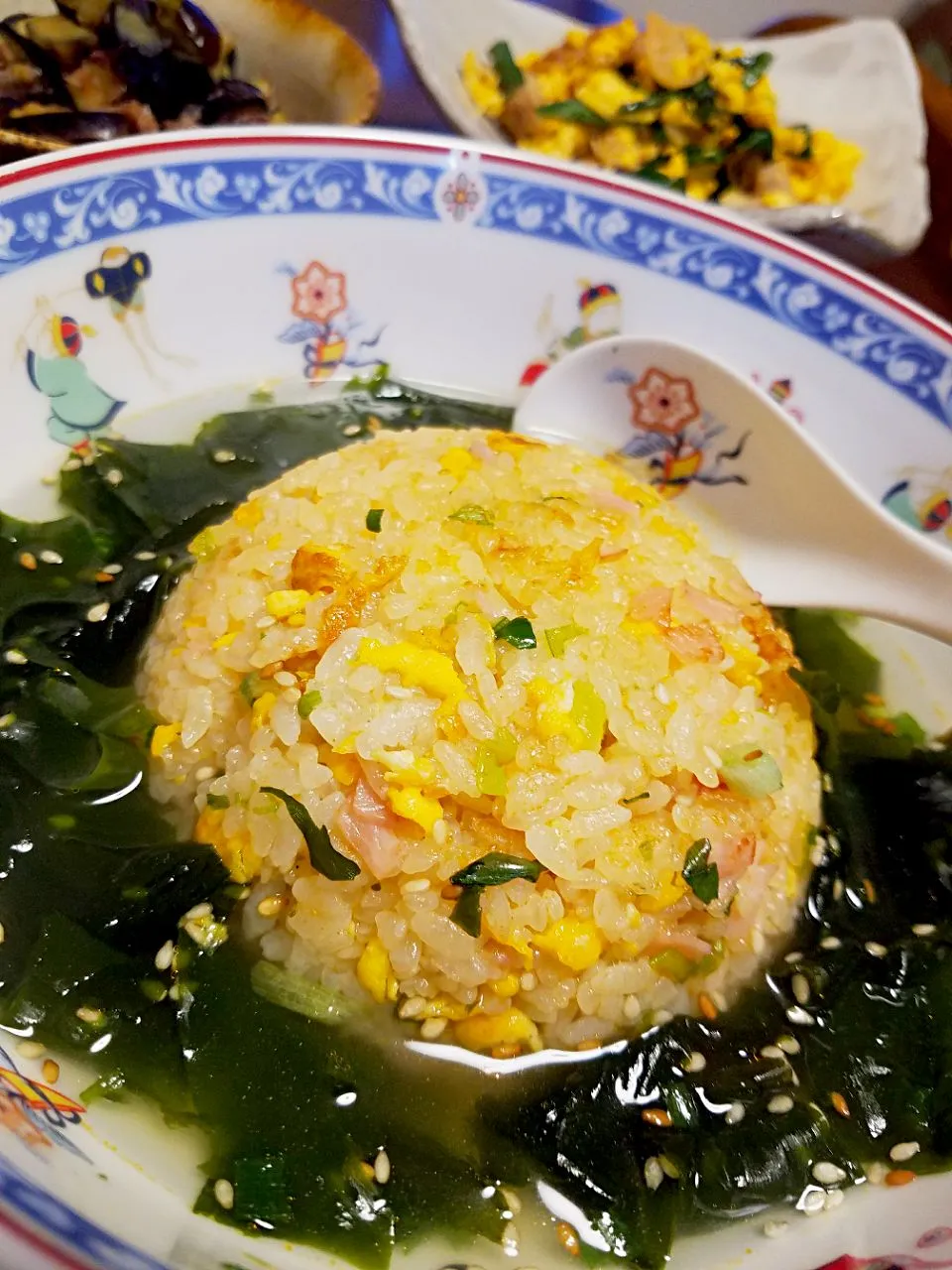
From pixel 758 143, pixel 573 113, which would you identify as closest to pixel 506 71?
pixel 573 113

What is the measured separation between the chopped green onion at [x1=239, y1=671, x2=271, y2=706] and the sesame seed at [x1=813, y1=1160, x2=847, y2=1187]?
1106 mm

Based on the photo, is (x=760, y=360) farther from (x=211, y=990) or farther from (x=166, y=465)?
(x=211, y=990)

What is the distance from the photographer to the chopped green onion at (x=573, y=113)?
331 cm

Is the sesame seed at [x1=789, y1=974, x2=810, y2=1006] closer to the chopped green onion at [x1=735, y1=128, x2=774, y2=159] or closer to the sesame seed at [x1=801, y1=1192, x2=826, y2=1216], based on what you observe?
the sesame seed at [x1=801, y1=1192, x2=826, y2=1216]

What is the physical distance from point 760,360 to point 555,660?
1.21 m

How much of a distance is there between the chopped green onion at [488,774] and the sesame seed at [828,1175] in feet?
2.33

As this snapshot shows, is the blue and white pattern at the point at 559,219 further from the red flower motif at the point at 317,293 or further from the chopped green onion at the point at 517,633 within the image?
the chopped green onion at the point at 517,633

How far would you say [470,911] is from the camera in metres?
1.39

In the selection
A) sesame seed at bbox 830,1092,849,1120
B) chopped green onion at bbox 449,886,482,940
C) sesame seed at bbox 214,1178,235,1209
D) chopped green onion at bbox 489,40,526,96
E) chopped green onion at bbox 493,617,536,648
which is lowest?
sesame seed at bbox 830,1092,849,1120

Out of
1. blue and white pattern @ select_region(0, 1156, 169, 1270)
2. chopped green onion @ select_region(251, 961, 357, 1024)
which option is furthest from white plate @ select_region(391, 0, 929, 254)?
blue and white pattern @ select_region(0, 1156, 169, 1270)

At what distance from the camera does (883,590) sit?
1.95 metres

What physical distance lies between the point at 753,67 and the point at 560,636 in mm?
3099

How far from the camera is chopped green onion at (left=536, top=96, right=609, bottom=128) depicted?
10.9ft

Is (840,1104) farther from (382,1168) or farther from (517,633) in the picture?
(517,633)
